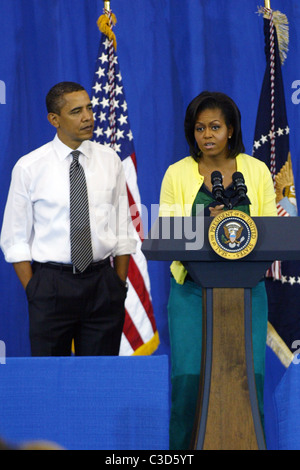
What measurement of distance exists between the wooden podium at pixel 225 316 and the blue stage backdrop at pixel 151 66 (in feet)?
6.01

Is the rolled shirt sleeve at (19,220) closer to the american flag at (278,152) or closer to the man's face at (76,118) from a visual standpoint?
the man's face at (76,118)

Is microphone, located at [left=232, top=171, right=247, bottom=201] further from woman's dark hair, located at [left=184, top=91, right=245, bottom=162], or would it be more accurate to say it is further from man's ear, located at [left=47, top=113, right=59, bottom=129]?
man's ear, located at [left=47, top=113, right=59, bottom=129]

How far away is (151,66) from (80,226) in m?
1.40

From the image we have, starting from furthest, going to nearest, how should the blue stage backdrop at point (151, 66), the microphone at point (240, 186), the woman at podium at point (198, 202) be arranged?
the blue stage backdrop at point (151, 66) < the woman at podium at point (198, 202) < the microphone at point (240, 186)

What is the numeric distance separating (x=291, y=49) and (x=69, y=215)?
1791 millimetres

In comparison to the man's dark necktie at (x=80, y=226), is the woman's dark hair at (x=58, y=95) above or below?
above

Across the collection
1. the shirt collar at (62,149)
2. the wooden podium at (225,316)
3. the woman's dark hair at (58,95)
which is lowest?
the wooden podium at (225,316)

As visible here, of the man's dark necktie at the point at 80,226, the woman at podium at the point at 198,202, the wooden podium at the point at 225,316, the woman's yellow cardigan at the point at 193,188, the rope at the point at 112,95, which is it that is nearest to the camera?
the wooden podium at the point at 225,316

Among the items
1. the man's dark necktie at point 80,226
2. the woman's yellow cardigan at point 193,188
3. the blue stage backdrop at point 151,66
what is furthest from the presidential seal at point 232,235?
the blue stage backdrop at point 151,66

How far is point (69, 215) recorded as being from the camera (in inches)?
105

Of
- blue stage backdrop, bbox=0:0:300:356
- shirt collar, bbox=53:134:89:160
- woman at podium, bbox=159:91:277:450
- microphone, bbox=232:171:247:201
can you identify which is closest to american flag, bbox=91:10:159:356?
blue stage backdrop, bbox=0:0:300:356

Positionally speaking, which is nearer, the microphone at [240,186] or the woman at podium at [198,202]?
the microphone at [240,186]

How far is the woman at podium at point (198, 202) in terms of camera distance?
234cm

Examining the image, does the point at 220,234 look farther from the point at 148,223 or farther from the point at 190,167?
the point at 148,223
